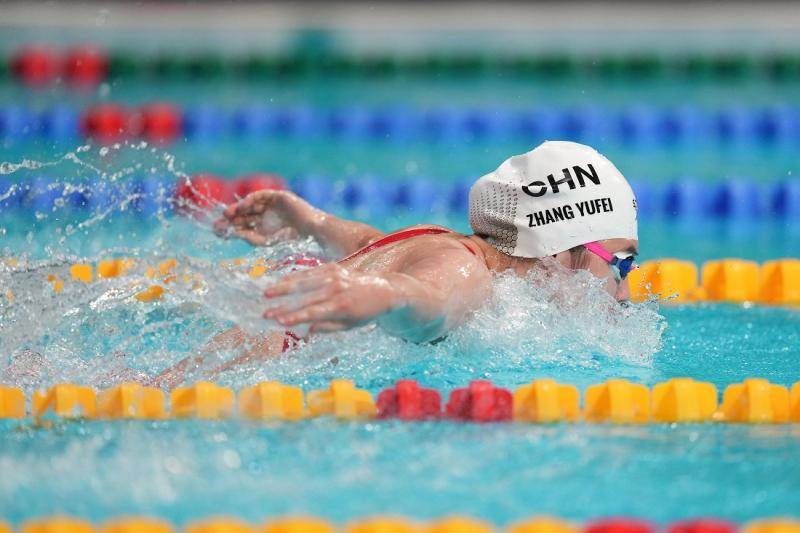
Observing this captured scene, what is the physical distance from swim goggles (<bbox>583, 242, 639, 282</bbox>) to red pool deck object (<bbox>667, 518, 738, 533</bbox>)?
109cm

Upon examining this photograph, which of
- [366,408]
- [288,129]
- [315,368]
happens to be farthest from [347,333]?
[288,129]

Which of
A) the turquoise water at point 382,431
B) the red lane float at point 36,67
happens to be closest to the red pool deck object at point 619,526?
the turquoise water at point 382,431

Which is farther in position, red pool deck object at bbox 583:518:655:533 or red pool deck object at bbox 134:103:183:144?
red pool deck object at bbox 134:103:183:144

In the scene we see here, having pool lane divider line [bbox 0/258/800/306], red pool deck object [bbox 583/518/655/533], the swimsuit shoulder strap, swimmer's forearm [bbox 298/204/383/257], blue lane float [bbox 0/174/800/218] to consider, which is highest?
blue lane float [bbox 0/174/800/218]

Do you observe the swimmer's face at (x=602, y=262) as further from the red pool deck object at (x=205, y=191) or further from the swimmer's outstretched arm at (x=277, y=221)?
the red pool deck object at (x=205, y=191)

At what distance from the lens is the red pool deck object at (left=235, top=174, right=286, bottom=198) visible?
5379 millimetres

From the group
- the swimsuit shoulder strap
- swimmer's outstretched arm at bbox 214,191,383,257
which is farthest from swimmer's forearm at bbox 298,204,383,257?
the swimsuit shoulder strap

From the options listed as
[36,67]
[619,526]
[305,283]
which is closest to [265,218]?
[305,283]

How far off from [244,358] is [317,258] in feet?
2.07

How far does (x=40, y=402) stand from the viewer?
2.45 m

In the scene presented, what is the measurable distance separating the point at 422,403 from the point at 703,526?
0.78 metres

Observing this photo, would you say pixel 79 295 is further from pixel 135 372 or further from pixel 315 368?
pixel 315 368

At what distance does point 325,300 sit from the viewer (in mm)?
2021

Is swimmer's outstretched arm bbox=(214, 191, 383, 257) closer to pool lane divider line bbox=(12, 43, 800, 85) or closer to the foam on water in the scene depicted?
the foam on water
